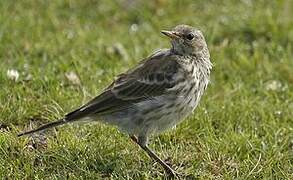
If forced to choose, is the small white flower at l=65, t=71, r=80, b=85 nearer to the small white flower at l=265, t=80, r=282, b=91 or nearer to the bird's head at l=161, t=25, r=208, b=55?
the bird's head at l=161, t=25, r=208, b=55

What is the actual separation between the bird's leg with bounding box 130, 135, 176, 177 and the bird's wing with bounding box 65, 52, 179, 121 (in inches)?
12.9

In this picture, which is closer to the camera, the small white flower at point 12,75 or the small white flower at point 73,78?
the small white flower at point 12,75

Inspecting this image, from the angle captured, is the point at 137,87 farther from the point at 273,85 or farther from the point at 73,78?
the point at 273,85

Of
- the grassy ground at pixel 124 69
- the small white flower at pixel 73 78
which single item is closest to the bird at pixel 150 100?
the grassy ground at pixel 124 69

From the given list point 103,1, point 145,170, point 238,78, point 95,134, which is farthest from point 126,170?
point 103,1

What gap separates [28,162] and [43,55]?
105 inches

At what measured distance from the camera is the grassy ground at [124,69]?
6453 mm

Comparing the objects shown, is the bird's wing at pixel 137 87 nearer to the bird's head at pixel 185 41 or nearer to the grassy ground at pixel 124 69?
the bird's head at pixel 185 41

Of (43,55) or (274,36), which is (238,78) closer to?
(274,36)

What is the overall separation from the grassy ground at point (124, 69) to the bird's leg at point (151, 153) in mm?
80

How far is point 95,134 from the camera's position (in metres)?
6.86

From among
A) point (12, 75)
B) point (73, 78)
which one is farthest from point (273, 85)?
point (12, 75)

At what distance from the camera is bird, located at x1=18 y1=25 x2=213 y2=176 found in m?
6.32

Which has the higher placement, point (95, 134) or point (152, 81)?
point (152, 81)
